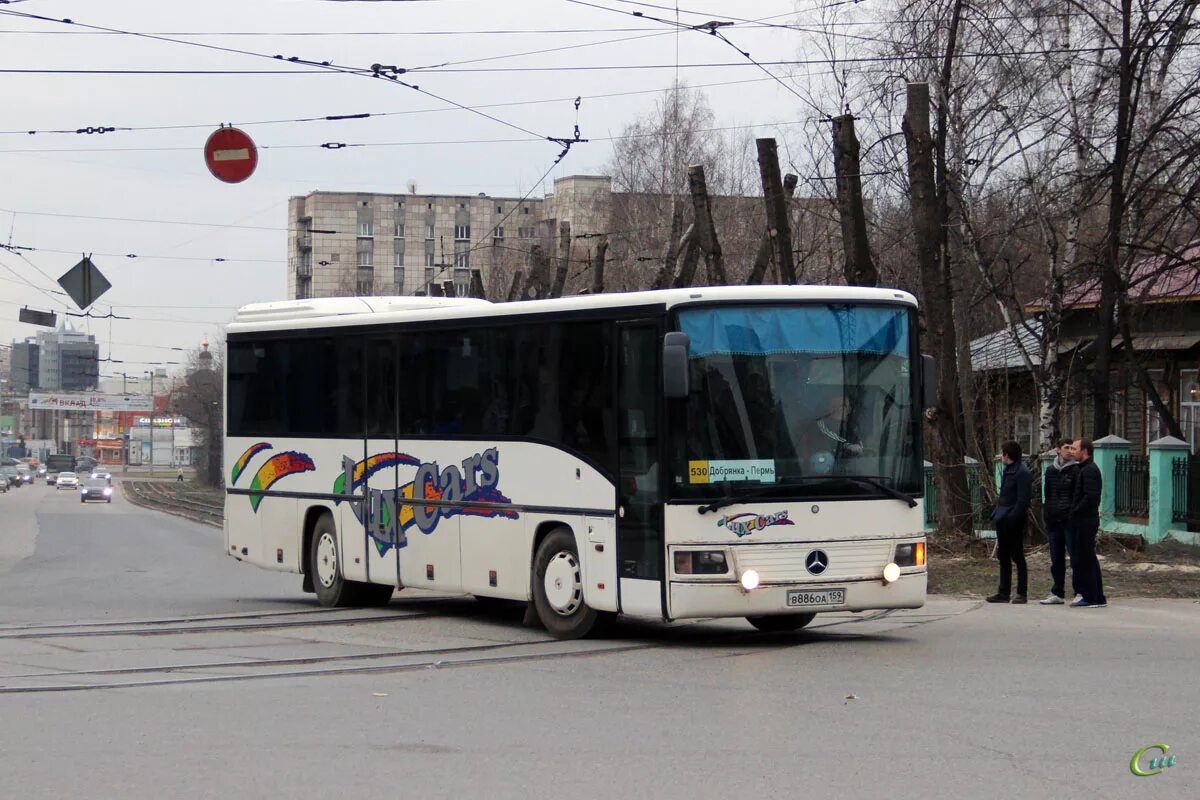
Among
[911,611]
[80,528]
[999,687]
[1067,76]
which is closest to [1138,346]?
[1067,76]

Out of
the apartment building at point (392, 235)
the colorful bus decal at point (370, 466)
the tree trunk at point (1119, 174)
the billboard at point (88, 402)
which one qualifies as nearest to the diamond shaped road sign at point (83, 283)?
the colorful bus decal at point (370, 466)

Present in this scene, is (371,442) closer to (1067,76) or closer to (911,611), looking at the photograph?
(911,611)

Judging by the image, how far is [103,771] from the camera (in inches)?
310

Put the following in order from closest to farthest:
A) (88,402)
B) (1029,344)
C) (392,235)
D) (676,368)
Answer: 1. (676,368)
2. (1029,344)
3. (392,235)
4. (88,402)

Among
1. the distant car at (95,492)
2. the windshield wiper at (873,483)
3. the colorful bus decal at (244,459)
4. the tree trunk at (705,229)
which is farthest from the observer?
the distant car at (95,492)

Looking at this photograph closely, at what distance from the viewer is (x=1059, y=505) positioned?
53.8ft

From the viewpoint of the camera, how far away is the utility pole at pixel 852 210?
76.3 feet

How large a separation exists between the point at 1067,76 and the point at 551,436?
19.4 m

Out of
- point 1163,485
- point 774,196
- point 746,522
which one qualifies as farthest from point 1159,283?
point 746,522

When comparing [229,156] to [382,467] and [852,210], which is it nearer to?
[852,210]

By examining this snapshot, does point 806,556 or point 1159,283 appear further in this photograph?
point 1159,283

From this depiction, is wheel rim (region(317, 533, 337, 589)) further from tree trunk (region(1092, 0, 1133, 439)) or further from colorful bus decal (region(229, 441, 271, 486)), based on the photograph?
tree trunk (region(1092, 0, 1133, 439))

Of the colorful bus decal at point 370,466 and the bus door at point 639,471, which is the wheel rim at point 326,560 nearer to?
the colorful bus decal at point 370,466

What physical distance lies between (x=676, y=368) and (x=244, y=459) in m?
8.00
